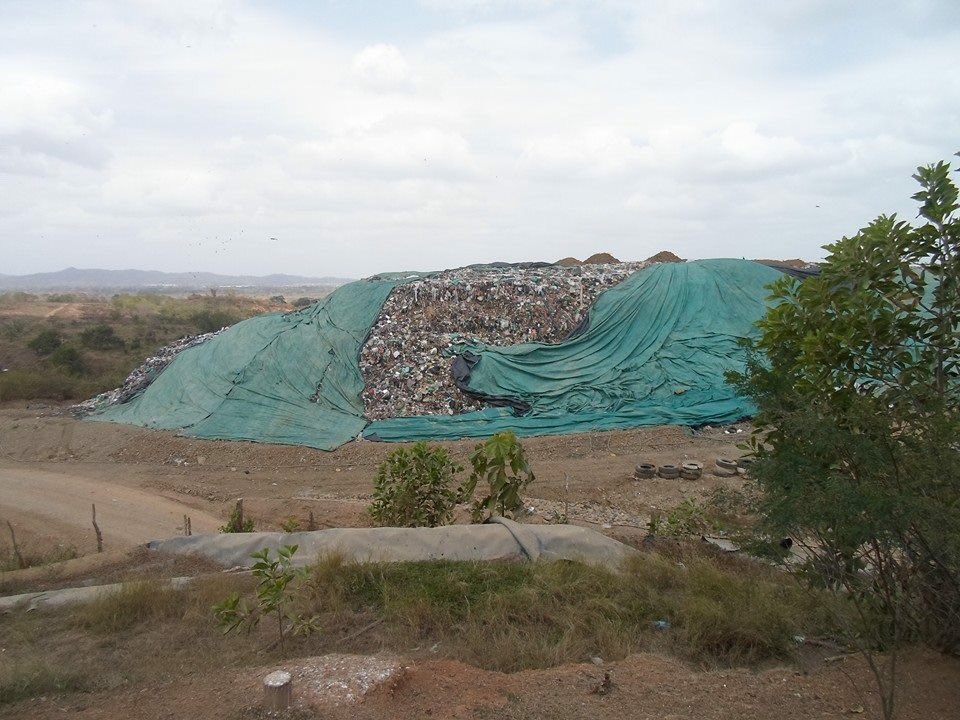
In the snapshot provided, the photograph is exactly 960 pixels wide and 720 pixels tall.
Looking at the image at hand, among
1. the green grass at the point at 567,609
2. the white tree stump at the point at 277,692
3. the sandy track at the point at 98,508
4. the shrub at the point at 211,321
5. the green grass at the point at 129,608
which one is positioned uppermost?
the shrub at the point at 211,321

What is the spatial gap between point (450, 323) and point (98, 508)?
749cm

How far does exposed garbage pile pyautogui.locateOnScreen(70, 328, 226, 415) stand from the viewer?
46.0 ft

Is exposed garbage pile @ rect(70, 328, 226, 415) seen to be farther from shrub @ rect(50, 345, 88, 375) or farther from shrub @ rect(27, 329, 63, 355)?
shrub @ rect(27, 329, 63, 355)

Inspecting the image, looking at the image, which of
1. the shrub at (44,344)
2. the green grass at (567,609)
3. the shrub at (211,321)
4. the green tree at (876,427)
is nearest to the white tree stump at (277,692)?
the green grass at (567,609)

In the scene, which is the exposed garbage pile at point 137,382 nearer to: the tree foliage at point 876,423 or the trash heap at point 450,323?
the trash heap at point 450,323

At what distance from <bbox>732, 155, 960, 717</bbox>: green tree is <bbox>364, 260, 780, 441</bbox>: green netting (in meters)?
7.88

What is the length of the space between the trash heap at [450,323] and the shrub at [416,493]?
5435 mm

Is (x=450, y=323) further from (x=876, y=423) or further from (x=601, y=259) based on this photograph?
(x=876, y=423)

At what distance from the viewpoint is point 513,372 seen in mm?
12875

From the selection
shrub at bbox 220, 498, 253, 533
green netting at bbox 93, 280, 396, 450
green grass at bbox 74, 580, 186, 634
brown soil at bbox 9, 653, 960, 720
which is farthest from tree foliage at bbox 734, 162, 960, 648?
green netting at bbox 93, 280, 396, 450

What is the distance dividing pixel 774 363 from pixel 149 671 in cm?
366

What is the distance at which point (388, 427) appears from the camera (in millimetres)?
11602

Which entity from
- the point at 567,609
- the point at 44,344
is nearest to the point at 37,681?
the point at 567,609

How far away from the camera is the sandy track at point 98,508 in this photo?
7750 millimetres
